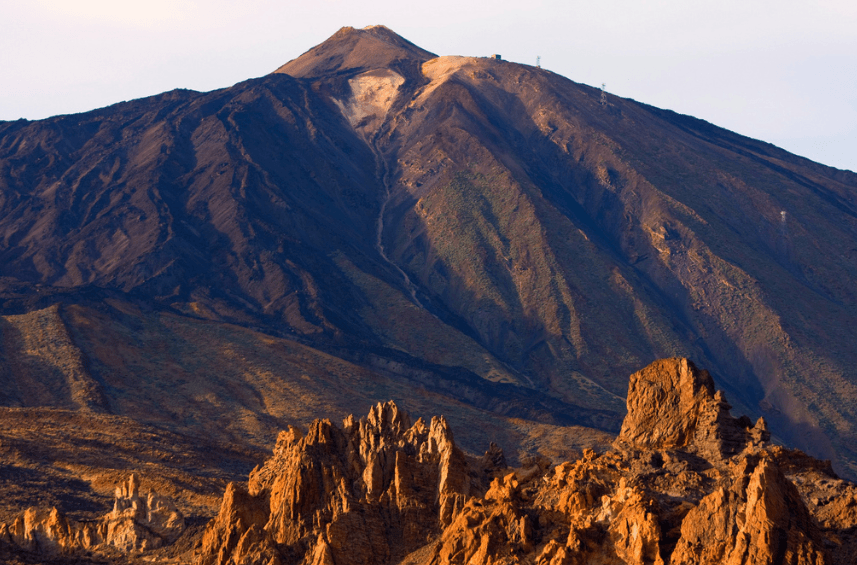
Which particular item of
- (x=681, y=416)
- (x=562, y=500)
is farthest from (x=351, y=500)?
(x=681, y=416)

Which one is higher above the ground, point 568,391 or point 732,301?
point 732,301

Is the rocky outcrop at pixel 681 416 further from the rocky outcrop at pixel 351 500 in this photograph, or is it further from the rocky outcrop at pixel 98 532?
the rocky outcrop at pixel 98 532

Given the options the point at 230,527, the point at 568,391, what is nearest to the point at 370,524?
the point at 230,527

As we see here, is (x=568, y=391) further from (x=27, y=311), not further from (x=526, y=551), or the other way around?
(x=526, y=551)

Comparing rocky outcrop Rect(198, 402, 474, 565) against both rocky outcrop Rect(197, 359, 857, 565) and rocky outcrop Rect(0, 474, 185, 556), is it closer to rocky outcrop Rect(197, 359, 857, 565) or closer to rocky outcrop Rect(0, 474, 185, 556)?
rocky outcrop Rect(197, 359, 857, 565)

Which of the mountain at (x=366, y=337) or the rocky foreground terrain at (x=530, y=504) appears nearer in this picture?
the rocky foreground terrain at (x=530, y=504)

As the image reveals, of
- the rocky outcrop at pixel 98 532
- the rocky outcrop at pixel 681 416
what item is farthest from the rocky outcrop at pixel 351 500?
the rocky outcrop at pixel 98 532

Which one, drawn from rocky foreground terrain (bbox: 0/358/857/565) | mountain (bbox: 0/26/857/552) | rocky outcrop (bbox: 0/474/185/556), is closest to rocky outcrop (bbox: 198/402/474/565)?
rocky foreground terrain (bbox: 0/358/857/565)
